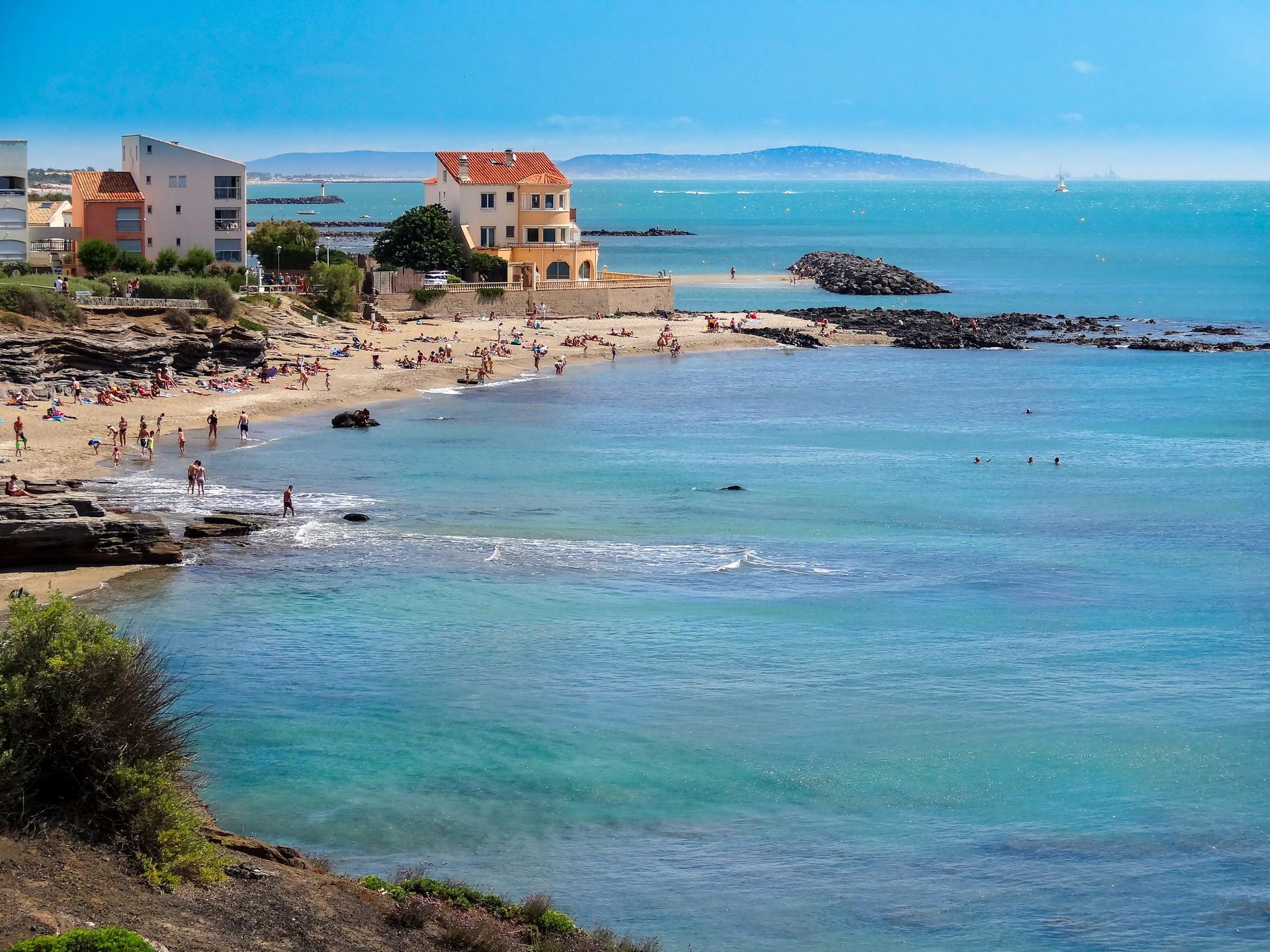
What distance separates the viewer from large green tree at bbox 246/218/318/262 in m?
84.0

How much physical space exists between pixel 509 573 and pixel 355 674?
301 inches

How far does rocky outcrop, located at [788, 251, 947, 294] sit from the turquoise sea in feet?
200

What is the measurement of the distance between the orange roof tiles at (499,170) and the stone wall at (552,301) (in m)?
7.39

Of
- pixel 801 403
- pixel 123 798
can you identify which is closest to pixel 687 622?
pixel 123 798

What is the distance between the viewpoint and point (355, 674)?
94.0 ft

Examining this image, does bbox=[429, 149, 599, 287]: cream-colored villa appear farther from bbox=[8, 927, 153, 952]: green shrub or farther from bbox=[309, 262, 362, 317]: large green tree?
bbox=[8, 927, 153, 952]: green shrub

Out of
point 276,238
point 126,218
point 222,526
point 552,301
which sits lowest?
point 222,526

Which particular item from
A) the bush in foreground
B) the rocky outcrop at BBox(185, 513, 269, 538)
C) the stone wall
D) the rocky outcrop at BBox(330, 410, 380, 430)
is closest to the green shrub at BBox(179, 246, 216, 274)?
the stone wall

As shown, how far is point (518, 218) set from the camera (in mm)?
88125

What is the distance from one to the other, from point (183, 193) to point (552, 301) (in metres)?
21.5

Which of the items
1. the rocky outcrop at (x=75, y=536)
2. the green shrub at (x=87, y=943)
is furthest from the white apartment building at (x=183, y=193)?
the green shrub at (x=87, y=943)

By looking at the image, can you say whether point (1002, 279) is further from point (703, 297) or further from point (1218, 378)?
point (1218, 378)

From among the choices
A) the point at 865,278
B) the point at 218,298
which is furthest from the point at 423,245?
the point at 865,278

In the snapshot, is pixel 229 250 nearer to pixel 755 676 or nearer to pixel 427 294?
pixel 427 294
